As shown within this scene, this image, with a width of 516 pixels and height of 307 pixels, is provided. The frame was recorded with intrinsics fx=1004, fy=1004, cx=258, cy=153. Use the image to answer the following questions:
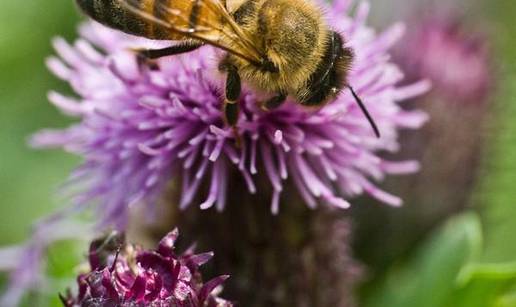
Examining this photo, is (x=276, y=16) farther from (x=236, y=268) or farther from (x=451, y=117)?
(x=451, y=117)

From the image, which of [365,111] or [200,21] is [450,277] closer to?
[365,111]

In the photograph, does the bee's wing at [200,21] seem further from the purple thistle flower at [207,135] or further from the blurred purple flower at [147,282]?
the blurred purple flower at [147,282]

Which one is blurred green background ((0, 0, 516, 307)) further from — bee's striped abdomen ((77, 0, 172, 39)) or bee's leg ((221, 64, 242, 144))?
bee's striped abdomen ((77, 0, 172, 39))

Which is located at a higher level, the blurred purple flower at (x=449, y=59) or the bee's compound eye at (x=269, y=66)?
the bee's compound eye at (x=269, y=66)

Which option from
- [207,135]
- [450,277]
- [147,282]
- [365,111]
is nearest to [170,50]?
[207,135]

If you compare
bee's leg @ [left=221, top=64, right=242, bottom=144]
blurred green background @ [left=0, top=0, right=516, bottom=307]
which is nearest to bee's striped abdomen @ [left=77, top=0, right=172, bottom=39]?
bee's leg @ [left=221, top=64, right=242, bottom=144]

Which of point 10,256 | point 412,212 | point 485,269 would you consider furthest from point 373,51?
Result: point 10,256

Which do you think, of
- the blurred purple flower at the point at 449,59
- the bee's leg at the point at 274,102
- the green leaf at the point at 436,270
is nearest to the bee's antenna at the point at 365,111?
the bee's leg at the point at 274,102
